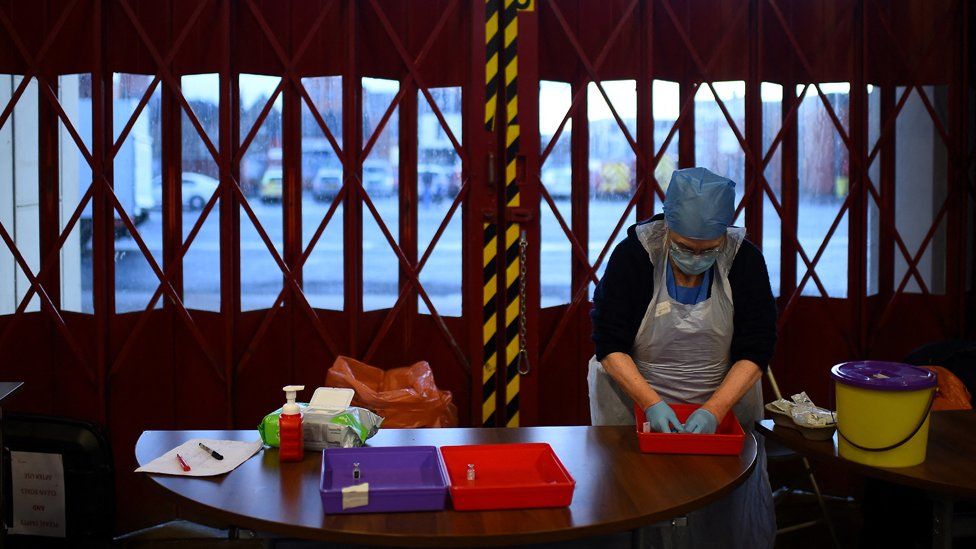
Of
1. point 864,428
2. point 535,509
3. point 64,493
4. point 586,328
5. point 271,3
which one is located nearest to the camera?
point 535,509

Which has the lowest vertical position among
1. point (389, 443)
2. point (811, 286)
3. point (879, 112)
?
point (389, 443)

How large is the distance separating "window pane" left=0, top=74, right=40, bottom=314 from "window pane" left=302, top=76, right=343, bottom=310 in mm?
1099

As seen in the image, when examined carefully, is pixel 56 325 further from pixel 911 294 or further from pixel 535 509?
pixel 911 294

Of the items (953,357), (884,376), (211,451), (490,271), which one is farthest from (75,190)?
(953,357)

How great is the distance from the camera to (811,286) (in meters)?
4.59

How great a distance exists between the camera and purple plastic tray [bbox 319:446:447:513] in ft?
6.97

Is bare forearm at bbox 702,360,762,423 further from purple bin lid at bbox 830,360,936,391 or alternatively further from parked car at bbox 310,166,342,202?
parked car at bbox 310,166,342,202

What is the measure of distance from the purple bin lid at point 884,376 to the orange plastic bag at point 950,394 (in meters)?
1.29

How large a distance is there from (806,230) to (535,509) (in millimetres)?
2847

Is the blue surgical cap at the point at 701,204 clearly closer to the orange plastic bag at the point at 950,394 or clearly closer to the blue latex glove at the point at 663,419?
the blue latex glove at the point at 663,419

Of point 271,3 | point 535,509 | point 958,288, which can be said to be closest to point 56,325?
point 271,3

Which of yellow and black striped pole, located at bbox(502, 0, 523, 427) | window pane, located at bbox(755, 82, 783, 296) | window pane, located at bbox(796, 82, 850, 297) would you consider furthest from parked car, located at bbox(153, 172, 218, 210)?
window pane, located at bbox(796, 82, 850, 297)

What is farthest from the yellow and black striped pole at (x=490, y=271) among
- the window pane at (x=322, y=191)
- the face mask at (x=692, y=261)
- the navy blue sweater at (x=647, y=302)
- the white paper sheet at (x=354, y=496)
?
the white paper sheet at (x=354, y=496)

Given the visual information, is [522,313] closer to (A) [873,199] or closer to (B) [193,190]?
(B) [193,190]
